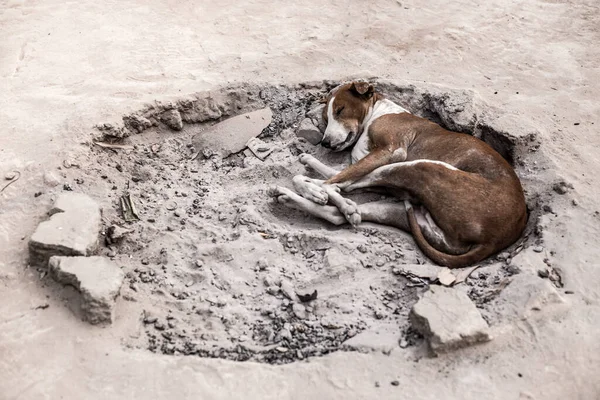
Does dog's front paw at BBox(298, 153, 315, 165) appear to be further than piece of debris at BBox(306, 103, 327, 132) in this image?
No

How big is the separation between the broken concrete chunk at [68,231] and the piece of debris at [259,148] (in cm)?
161

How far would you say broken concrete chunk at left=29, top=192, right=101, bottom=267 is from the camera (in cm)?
373

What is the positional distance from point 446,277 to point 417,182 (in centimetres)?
85

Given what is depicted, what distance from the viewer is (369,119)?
538 cm

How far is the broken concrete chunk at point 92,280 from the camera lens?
11.2ft

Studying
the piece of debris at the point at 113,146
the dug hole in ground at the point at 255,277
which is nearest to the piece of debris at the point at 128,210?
the dug hole in ground at the point at 255,277

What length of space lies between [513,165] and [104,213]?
3275mm

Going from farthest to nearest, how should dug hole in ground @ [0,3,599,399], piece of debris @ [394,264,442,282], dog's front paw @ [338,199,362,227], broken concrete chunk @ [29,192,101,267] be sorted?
dog's front paw @ [338,199,362,227], piece of debris @ [394,264,442,282], broken concrete chunk @ [29,192,101,267], dug hole in ground @ [0,3,599,399]

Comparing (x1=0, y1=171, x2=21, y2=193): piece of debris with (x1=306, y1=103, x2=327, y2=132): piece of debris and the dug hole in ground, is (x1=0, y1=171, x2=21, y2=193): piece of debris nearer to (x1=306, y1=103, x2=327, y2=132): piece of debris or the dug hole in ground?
the dug hole in ground

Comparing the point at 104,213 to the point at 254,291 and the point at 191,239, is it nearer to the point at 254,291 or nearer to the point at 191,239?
the point at 191,239

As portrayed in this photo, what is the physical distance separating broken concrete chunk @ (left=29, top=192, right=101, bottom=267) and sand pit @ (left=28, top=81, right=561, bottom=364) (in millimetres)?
215

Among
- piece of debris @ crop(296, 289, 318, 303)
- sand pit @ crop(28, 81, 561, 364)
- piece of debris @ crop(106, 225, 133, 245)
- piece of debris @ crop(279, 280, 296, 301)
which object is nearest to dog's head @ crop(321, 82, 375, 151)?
sand pit @ crop(28, 81, 561, 364)

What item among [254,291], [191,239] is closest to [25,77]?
[191,239]

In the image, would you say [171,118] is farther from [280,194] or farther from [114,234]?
[114,234]
